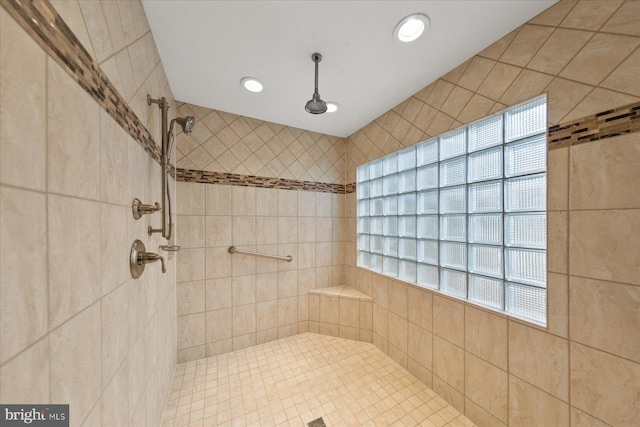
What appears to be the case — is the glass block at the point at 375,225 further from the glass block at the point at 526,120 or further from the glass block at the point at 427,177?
the glass block at the point at 526,120

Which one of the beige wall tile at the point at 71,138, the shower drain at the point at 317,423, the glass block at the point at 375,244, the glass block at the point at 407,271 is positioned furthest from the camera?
the glass block at the point at 375,244

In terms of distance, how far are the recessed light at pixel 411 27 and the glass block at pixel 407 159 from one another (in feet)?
2.52

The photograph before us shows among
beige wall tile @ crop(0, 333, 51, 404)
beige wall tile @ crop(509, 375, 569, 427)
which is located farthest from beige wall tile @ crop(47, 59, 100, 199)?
beige wall tile @ crop(509, 375, 569, 427)

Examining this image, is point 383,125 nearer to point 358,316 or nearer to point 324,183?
point 324,183

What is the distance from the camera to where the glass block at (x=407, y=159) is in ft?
5.72

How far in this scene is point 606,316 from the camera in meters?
0.85

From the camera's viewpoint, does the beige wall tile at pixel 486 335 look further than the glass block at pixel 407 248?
No

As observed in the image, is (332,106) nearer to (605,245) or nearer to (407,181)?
(407,181)

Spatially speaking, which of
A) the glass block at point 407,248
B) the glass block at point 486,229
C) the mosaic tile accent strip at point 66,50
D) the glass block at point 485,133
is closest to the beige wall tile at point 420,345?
the glass block at point 407,248

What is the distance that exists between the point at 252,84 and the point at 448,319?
2.15 meters

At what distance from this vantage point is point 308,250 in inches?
91.4

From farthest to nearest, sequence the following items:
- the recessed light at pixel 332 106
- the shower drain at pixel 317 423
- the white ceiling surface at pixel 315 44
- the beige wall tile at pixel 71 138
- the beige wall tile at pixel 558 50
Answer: the recessed light at pixel 332 106 < the shower drain at pixel 317 423 < the white ceiling surface at pixel 315 44 < the beige wall tile at pixel 558 50 < the beige wall tile at pixel 71 138

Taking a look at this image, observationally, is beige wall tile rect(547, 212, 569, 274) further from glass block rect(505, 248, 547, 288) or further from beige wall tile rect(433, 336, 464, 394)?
beige wall tile rect(433, 336, 464, 394)

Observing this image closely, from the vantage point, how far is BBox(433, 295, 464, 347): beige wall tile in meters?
1.35
